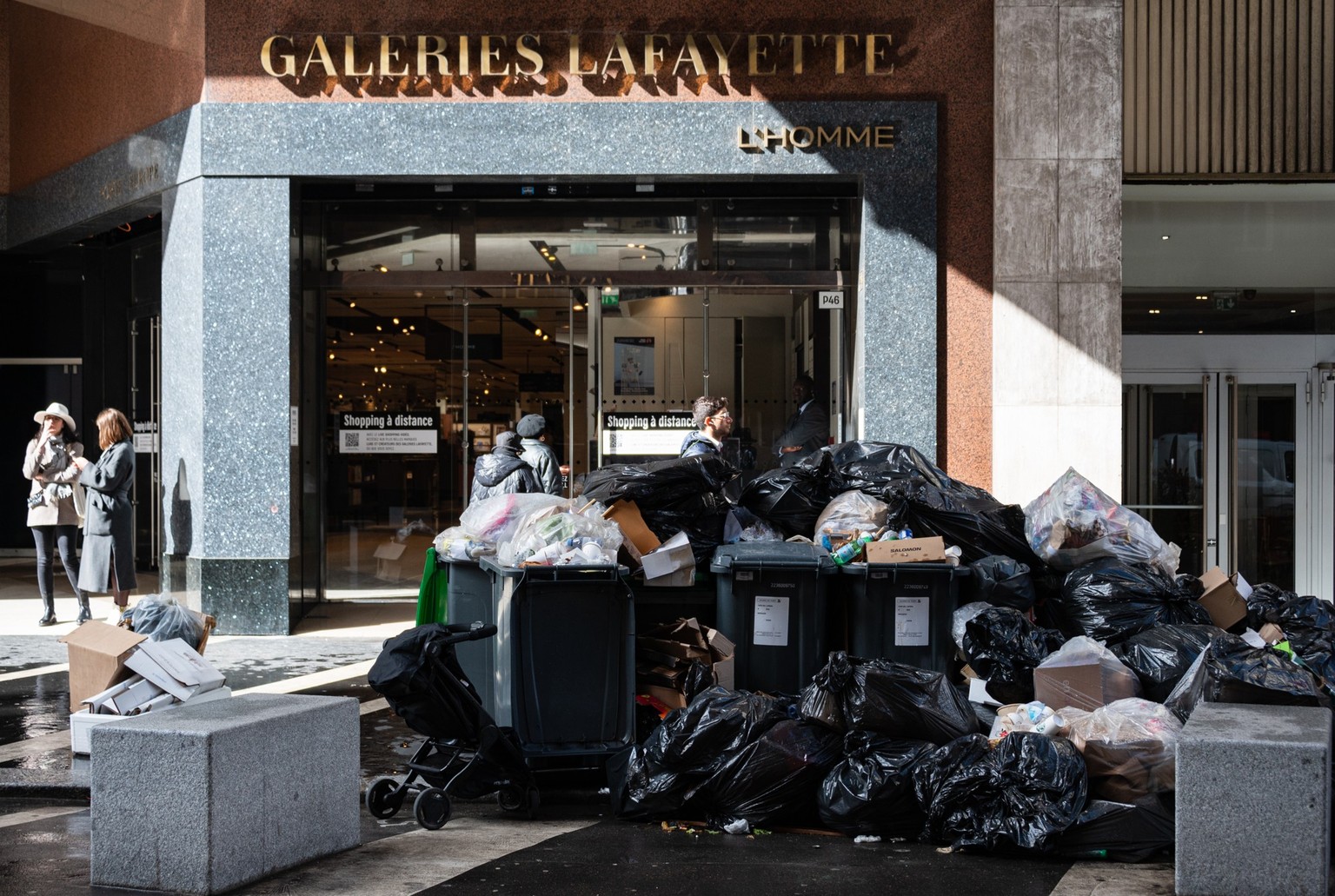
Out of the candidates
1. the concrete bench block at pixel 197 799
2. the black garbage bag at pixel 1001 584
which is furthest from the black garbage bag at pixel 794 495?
the concrete bench block at pixel 197 799

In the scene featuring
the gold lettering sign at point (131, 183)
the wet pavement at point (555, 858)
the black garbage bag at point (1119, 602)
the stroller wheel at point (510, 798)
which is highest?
the gold lettering sign at point (131, 183)

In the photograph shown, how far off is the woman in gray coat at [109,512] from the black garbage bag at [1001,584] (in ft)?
24.8

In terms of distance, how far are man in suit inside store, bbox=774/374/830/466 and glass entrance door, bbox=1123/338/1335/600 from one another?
2.79m

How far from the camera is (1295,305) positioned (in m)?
11.9

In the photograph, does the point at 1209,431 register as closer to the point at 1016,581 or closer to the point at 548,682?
the point at 1016,581

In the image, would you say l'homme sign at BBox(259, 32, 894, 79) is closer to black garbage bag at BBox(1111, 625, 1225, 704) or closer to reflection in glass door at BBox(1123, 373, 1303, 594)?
reflection in glass door at BBox(1123, 373, 1303, 594)

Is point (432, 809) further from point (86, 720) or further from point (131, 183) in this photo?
point (131, 183)

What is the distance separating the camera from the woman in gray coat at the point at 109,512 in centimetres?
1110

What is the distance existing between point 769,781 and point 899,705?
2.25 feet

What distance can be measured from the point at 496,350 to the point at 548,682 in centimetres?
626

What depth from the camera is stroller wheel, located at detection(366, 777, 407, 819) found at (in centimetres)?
590

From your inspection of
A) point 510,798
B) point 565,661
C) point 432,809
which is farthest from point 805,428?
point 432,809

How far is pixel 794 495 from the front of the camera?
7.63 meters

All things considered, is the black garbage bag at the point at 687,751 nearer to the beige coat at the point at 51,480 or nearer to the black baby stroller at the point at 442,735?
the black baby stroller at the point at 442,735
